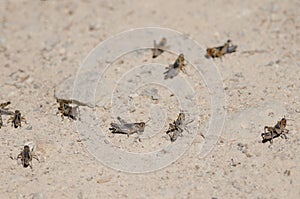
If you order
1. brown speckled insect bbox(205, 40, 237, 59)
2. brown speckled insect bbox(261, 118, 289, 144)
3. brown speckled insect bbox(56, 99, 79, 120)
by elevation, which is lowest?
brown speckled insect bbox(261, 118, 289, 144)

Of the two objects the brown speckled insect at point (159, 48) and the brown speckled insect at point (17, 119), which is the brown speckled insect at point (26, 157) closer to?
the brown speckled insect at point (17, 119)

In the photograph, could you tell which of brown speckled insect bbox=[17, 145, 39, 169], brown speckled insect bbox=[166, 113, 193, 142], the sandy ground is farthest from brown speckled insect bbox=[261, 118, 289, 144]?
brown speckled insect bbox=[17, 145, 39, 169]

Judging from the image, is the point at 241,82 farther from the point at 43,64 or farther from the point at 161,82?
the point at 43,64

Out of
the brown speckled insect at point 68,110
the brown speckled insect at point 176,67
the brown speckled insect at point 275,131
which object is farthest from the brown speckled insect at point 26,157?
the brown speckled insect at point 275,131

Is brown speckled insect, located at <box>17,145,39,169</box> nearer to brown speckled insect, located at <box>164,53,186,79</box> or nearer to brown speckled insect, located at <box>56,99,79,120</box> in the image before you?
brown speckled insect, located at <box>56,99,79,120</box>

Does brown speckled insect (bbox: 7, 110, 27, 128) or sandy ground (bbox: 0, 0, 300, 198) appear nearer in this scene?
sandy ground (bbox: 0, 0, 300, 198)

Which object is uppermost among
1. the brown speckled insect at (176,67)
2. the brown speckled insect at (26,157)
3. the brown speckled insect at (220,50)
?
the brown speckled insect at (220,50)

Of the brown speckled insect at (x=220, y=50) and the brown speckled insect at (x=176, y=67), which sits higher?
the brown speckled insect at (x=220, y=50)
